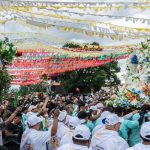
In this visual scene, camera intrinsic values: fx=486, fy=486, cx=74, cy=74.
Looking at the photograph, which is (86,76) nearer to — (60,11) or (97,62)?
(97,62)

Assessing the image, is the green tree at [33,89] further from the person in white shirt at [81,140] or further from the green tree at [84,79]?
the person in white shirt at [81,140]

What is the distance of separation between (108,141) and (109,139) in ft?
0.12

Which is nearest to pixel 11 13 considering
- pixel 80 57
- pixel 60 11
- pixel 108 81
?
pixel 60 11

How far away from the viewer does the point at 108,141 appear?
7.66m

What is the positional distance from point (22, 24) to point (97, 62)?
14301mm

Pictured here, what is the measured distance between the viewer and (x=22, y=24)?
47.0 ft

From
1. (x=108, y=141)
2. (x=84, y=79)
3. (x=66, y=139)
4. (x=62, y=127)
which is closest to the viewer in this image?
(x=108, y=141)

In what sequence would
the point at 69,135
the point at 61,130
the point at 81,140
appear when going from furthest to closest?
the point at 61,130, the point at 69,135, the point at 81,140

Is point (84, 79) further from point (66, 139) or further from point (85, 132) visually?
point (85, 132)

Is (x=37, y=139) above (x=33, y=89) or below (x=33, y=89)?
above

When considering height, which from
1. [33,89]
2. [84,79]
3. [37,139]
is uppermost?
[37,139]

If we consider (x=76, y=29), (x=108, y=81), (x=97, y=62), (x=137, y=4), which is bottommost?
(x=108, y=81)

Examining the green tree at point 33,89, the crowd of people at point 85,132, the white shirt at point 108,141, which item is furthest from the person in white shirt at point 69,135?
the green tree at point 33,89

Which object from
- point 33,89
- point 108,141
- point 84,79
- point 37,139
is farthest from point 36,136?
point 33,89
